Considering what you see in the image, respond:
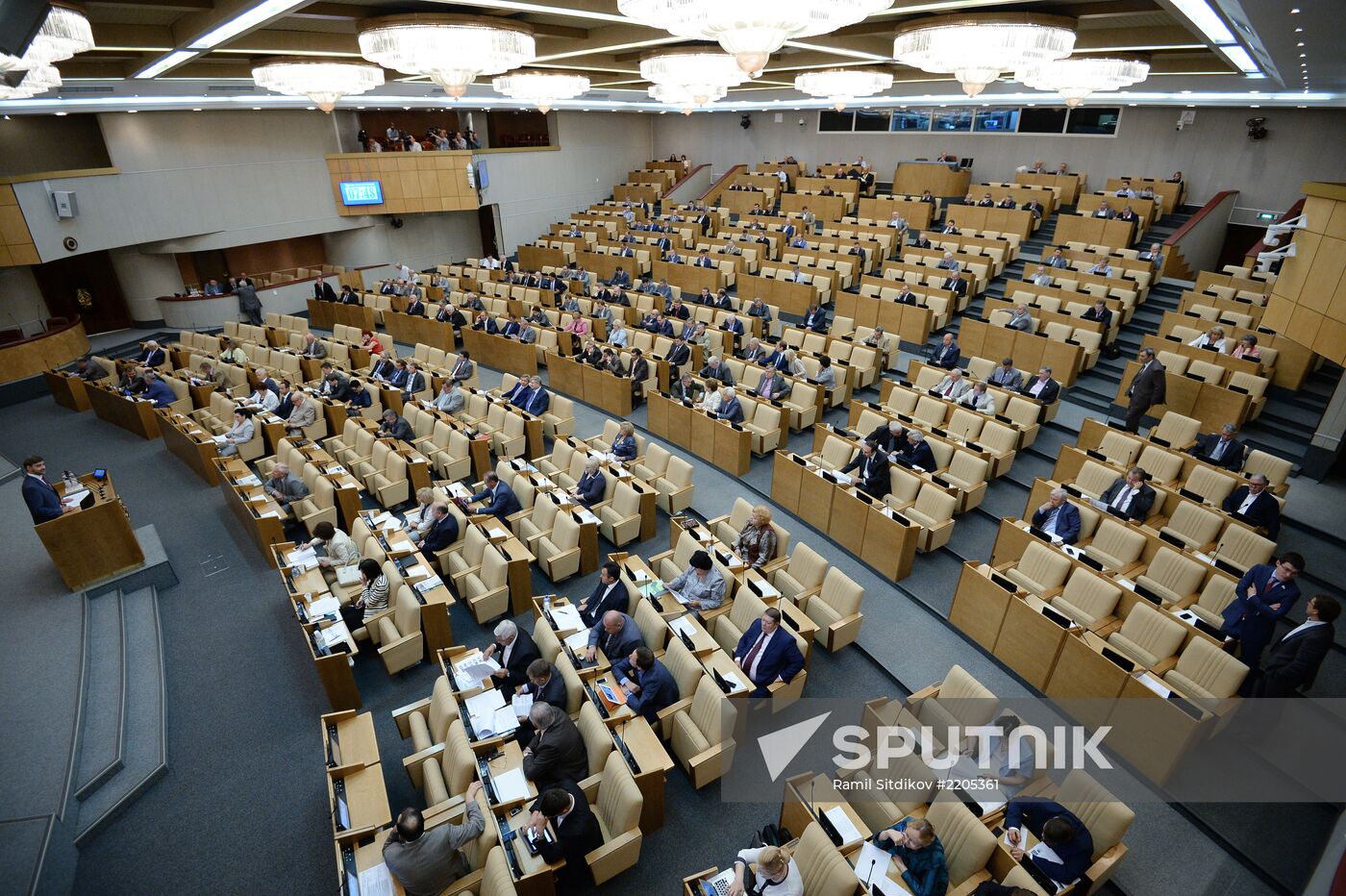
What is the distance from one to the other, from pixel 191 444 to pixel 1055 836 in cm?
1075

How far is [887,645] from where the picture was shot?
21.0ft

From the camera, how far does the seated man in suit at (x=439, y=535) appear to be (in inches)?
283

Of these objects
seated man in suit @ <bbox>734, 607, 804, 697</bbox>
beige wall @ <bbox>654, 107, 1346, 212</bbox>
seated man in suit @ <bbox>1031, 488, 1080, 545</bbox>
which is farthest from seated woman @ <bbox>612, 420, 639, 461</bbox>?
beige wall @ <bbox>654, 107, 1346, 212</bbox>

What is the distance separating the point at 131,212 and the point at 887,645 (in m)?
17.5

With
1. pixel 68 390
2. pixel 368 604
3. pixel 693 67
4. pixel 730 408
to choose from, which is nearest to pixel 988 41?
pixel 693 67

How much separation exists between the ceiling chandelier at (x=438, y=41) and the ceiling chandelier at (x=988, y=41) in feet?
10.9

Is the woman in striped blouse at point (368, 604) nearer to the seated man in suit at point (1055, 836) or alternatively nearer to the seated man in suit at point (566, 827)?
the seated man in suit at point (566, 827)

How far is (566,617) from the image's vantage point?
239 inches

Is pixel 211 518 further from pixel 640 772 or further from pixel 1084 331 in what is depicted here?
pixel 1084 331

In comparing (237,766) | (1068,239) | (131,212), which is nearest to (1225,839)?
(237,766)

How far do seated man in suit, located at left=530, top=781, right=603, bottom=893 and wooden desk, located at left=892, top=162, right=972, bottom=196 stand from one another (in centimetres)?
1872

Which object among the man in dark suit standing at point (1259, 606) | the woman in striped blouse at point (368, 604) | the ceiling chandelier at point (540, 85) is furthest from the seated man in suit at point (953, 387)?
the woman in striped blouse at point (368, 604)

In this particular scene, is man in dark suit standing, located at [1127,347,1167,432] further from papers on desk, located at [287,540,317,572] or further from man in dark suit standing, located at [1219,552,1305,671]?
papers on desk, located at [287,540,317,572]

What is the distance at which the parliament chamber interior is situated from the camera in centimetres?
451
